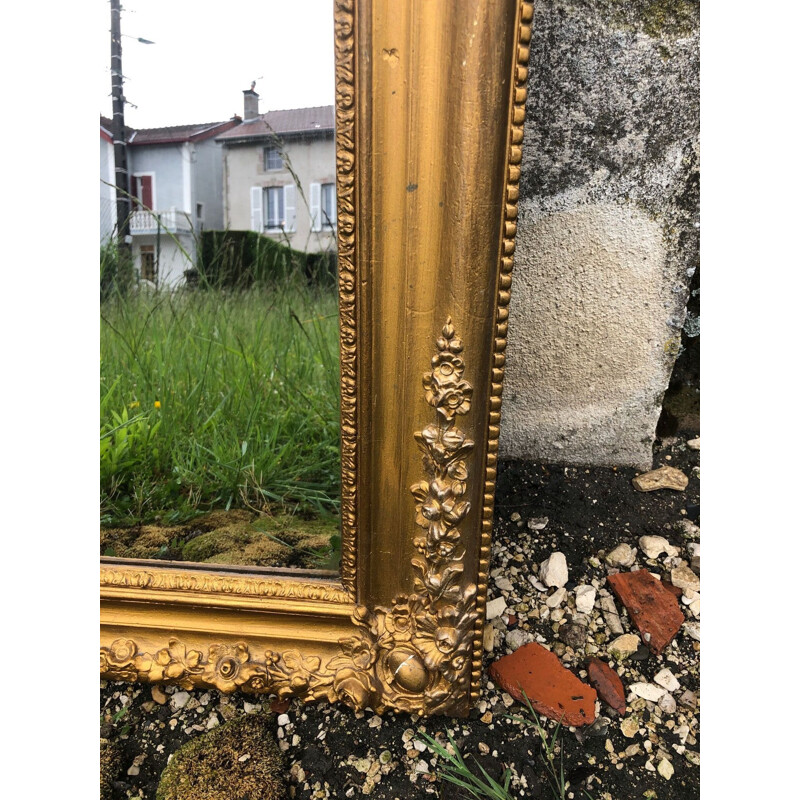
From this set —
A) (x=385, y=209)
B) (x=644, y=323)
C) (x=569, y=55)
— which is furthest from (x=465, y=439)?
(x=569, y=55)

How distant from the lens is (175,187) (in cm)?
103

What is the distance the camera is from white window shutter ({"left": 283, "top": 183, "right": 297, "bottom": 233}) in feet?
3.17

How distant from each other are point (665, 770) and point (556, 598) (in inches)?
12.1

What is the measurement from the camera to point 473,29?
0.71 metres

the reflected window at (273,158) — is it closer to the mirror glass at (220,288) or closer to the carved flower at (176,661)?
the mirror glass at (220,288)

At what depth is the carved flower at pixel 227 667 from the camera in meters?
0.97

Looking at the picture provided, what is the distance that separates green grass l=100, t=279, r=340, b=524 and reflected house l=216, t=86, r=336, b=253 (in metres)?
0.12

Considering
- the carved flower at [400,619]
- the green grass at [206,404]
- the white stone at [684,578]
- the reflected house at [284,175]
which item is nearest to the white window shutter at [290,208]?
the reflected house at [284,175]

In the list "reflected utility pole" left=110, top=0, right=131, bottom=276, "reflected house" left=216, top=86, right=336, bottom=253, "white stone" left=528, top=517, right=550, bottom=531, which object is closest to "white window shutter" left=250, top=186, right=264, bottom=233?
"reflected house" left=216, top=86, right=336, bottom=253

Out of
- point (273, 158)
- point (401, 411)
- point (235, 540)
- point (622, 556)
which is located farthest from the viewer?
point (622, 556)

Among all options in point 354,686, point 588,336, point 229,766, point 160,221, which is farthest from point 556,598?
point 160,221

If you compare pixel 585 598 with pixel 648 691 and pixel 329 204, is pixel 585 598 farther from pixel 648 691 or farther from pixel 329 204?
pixel 329 204

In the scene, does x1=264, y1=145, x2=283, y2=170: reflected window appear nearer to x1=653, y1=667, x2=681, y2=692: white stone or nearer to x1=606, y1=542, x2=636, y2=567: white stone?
x1=606, y1=542, x2=636, y2=567: white stone

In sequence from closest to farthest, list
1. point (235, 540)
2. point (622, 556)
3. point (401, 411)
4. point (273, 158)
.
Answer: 1. point (401, 411)
2. point (273, 158)
3. point (235, 540)
4. point (622, 556)
